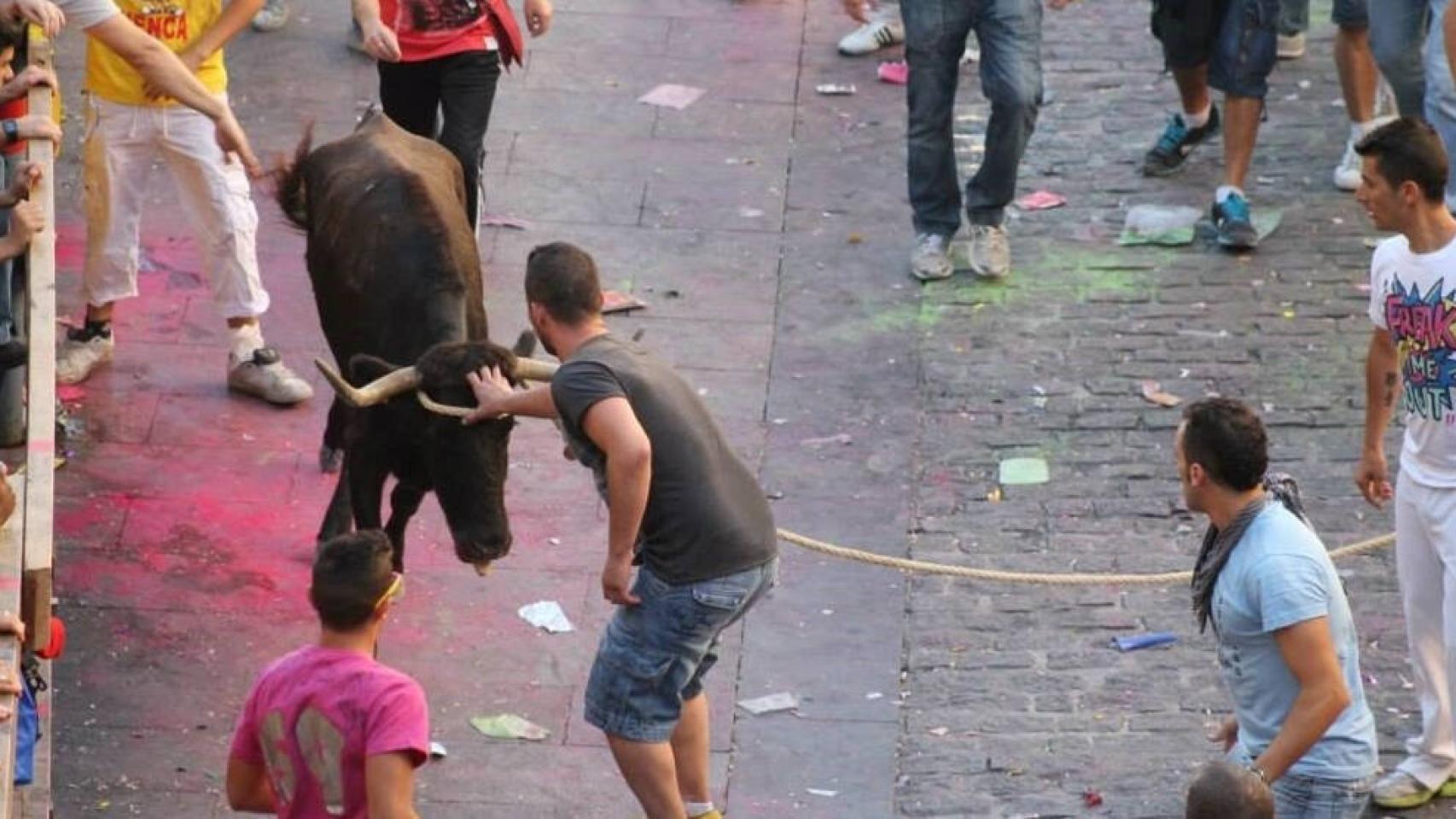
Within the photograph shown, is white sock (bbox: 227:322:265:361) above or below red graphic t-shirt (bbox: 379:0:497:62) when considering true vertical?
below

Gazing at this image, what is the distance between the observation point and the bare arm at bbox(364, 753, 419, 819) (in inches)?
221

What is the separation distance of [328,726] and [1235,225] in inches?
267

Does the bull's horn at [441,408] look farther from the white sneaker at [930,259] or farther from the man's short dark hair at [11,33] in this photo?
the white sneaker at [930,259]

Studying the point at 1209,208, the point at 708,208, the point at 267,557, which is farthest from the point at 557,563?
the point at 1209,208

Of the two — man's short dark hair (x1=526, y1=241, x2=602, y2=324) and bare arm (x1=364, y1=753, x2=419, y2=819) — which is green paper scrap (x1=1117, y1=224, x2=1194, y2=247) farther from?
bare arm (x1=364, y1=753, x2=419, y2=819)

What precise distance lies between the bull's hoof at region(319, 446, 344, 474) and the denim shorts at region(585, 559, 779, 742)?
2537 millimetres

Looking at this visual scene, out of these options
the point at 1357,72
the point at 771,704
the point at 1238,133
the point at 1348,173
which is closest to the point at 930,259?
the point at 1238,133

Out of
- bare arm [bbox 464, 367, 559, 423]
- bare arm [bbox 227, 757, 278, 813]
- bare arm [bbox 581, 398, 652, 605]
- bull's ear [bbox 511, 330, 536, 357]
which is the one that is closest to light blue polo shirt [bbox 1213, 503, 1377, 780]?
bare arm [bbox 581, 398, 652, 605]

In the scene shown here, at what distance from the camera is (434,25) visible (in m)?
10.4

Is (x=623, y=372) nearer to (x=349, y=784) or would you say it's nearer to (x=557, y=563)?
(x=349, y=784)

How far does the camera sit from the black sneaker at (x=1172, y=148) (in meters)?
12.4

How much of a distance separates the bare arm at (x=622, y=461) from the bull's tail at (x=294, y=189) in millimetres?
3136

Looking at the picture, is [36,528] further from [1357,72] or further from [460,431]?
[1357,72]

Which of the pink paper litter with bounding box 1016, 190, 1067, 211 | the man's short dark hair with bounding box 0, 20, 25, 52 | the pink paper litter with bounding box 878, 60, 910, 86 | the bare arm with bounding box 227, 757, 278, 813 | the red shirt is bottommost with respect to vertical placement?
the pink paper litter with bounding box 878, 60, 910, 86
